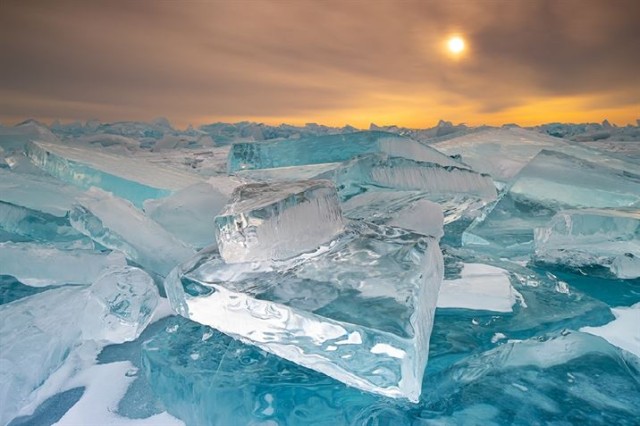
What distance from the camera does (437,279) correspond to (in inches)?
41.5

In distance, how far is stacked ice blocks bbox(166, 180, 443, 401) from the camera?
30.2 inches

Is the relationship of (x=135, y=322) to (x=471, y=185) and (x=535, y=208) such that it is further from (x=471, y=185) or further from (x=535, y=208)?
(x=535, y=208)

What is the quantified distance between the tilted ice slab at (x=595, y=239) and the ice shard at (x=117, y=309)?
1.38 m

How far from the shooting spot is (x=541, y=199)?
1908 millimetres

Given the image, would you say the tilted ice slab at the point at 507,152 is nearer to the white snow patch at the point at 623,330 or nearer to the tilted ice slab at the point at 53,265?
the white snow patch at the point at 623,330

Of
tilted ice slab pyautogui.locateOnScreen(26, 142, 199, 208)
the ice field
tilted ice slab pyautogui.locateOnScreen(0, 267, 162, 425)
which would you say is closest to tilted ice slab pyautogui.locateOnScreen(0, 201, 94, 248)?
the ice field

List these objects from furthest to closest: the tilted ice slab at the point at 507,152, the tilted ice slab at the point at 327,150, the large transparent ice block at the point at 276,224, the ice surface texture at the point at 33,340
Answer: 1. the tilted ice slab at the point at 507,152
2. the tilted ice slab at the point at 327,150
3. the large transparent ice block at the point at 276,224
4. the ice surface texture at the point at 33,340

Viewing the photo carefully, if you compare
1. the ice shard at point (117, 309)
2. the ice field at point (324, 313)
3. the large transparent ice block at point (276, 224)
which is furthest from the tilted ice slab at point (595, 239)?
the ice shard at point (117, 309)

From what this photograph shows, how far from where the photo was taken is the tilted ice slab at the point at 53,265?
1.49 meters

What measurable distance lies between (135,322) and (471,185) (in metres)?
1.39

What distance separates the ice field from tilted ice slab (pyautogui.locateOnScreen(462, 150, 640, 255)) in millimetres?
17

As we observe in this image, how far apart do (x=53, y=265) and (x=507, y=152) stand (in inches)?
93.6

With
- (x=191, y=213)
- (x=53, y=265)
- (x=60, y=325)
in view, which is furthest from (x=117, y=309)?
(x=191, y=213)

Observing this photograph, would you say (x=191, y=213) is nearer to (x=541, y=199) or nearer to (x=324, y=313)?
(x=324, y=313)
